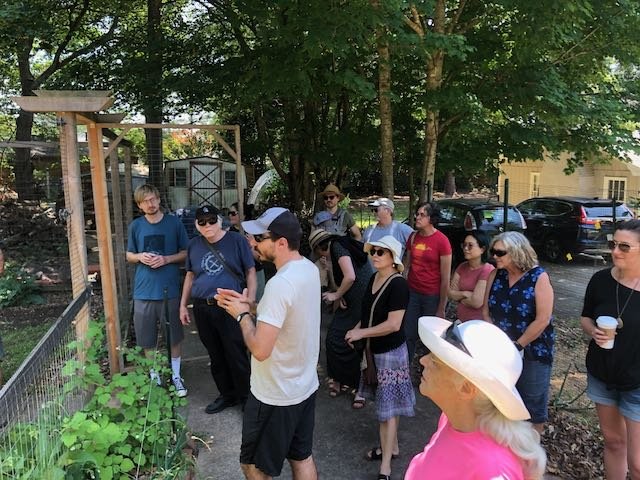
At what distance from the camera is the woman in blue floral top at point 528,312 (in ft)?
9.94

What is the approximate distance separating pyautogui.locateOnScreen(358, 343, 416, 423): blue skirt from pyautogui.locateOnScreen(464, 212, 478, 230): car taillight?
25.8ft

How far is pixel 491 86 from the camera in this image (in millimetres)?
6824

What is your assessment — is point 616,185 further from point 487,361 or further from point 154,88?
point 487,361

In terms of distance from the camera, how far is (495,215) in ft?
36.1

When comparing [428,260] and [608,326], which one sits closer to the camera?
[608,326]

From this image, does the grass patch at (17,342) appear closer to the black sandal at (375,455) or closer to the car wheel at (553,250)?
the black sandal at (375,455)

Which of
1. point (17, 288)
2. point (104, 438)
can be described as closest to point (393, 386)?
point (104, 438)

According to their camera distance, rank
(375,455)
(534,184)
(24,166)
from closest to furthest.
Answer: (375,455) < (24,166) < (534,184)

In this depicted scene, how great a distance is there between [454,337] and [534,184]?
22.2 m

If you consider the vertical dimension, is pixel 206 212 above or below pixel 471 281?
above

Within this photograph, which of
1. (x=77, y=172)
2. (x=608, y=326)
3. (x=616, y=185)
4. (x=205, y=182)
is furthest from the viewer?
(x=616, y=185)

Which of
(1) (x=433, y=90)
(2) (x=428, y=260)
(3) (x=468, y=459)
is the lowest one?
(3) (x=468, y=459)

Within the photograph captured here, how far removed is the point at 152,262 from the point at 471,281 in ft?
8.47

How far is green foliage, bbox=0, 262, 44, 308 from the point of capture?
24.8ft
